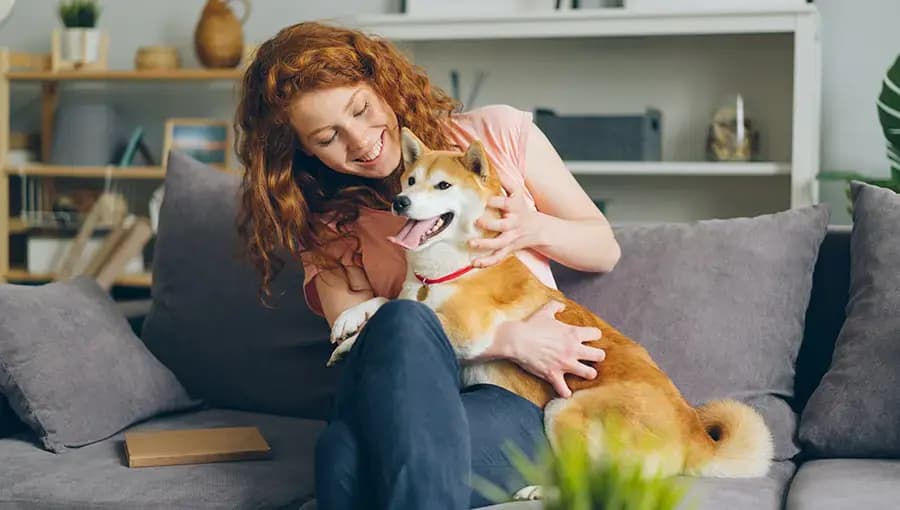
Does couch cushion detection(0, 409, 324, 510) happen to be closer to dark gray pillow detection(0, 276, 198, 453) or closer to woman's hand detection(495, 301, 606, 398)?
dark gray pillow detection(0, 276, 198, 453)

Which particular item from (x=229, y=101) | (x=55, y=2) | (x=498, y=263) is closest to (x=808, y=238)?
(x=498, y=263)

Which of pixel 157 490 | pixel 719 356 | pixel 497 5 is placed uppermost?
pixel 497 5

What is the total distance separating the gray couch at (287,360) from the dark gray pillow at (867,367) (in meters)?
0.02

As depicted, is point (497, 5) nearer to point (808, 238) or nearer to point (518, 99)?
point (518, 99)

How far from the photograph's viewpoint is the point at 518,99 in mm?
3930

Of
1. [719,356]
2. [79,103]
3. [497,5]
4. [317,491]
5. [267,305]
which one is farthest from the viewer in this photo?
[79,103]

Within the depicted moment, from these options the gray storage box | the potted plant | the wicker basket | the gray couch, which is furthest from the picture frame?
the gray couch

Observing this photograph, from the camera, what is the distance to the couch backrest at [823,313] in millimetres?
2029

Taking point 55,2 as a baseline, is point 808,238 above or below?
below

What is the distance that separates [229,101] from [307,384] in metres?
2.24

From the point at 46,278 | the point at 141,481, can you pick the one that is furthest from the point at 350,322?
the point at 46,278

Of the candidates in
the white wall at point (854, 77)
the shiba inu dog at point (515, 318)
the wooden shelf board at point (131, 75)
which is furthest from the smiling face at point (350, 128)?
the white wall at point (854, 77)

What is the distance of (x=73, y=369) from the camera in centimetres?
203

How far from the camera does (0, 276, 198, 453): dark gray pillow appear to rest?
1.99 metres
